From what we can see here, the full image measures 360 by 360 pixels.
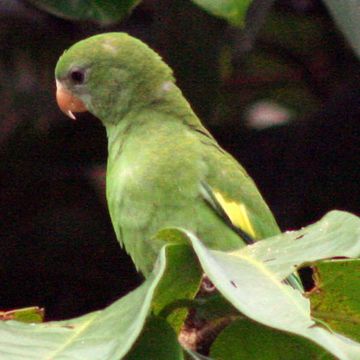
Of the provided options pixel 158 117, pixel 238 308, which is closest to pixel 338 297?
pixel 238 308

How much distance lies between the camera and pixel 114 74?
2.46m

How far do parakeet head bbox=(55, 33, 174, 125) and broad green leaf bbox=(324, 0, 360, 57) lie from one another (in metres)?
0.41

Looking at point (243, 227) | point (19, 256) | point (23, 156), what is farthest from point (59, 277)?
point (243, 227)

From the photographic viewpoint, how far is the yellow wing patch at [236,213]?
2217 mm

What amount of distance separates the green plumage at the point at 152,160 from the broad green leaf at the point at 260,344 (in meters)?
0.69

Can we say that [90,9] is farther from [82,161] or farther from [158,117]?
[82,161]

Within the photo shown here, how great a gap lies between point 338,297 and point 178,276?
22 cm

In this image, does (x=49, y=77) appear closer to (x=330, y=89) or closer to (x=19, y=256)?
(x=19, y=256)

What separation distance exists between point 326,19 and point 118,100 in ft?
3.48

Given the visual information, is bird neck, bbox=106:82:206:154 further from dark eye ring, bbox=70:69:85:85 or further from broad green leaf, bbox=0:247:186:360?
broad green leaf, bbox=0:247:186:360

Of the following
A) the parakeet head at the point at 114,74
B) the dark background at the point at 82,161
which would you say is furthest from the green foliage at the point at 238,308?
the dark background at the point at 82,161

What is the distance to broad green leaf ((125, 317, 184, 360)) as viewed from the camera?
1.28 metres

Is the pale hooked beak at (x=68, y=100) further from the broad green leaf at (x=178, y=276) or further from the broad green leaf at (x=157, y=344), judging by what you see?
the broad green leaf at (x=157, y=344)

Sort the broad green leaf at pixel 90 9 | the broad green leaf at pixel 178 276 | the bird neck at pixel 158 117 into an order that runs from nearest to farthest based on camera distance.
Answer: the broad green leaf at pixel 178 276 → the bird neck at pixel 158 117 → the broad green leaf at pixel 90 9
